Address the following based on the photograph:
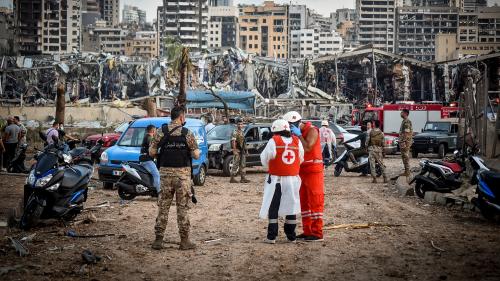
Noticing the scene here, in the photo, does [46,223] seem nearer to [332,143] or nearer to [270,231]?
[270,231]

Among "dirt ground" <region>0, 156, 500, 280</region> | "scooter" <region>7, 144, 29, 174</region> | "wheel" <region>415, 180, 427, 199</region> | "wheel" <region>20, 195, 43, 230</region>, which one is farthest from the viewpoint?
"scooter" <region>7, 144, 29, 174</region>

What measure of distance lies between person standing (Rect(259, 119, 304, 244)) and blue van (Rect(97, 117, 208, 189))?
7.12m

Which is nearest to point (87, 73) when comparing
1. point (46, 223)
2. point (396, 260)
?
point (46, 223)

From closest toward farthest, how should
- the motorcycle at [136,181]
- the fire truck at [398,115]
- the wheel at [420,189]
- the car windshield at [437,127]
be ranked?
the motorcycle at [136,181]
the wheel at [420,189]
the car windshield at [437,127]
the fire truck at [398,115]

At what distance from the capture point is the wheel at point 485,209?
13.0 meters

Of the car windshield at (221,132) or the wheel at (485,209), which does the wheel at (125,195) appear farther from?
the car windshield at (221,132)

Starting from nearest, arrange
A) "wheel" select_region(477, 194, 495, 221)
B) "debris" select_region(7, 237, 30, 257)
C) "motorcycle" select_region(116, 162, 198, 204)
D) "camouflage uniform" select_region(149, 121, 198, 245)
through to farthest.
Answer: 1. "debris" select_region(7, 237, 30, 257)
2. "camouflage uniform" select_region(149, 121, 198, 245)
3. "wheel" select_region(477, 194, 495, 221)
4. "motorcycle" select_region(116, 162, 198, 204)

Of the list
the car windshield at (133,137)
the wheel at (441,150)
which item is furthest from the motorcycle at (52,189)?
the wheel at (441,150)

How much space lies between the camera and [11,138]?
24.4m

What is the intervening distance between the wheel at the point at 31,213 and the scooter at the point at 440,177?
346 inches

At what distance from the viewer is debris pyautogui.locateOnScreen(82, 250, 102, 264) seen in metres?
9.39

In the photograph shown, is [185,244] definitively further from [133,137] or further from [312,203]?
[133,137]

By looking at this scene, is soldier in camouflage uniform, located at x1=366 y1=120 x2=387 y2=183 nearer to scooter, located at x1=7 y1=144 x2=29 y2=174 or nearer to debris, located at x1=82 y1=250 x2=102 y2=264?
scooter, located at x1=7 y1=144 x2=29 y2=174

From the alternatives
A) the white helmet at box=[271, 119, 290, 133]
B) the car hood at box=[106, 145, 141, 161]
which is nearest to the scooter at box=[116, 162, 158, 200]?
the car hood at box=[106, 145, 141, 161]
